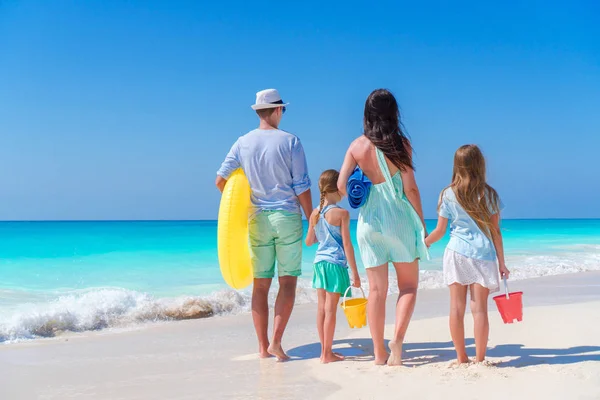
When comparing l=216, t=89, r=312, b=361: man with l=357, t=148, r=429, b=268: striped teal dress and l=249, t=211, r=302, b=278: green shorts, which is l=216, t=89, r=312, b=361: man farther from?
l=357, t=148, r=429, b=268: striped teal dress

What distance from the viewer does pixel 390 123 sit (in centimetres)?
380

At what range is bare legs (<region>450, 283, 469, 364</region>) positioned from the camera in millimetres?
3691

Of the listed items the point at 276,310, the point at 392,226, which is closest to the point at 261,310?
the point at 276,310

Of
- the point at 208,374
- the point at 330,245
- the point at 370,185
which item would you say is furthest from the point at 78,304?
the point at 370,185

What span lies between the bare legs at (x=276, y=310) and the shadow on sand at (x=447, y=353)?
22 centimetres

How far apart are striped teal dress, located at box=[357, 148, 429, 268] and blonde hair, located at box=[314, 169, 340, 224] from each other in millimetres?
384

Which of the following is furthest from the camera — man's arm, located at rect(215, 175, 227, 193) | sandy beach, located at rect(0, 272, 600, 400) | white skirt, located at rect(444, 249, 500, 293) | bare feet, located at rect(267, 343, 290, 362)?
man's arm, located at rect(215, 175, 227, 193)

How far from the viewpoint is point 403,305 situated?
387 cm

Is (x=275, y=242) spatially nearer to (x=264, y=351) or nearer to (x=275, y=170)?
(x=275, y=170)

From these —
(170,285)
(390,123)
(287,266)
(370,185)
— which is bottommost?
(170,285)

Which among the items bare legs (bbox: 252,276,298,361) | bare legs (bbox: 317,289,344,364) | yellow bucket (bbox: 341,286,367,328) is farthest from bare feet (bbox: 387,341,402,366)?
bare legs (bbox: 252,276,298,361)

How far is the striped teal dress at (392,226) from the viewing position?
3840 millimetres

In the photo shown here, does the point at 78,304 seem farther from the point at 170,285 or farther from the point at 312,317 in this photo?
the point at 170,285

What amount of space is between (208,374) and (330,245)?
1218 millimetres
